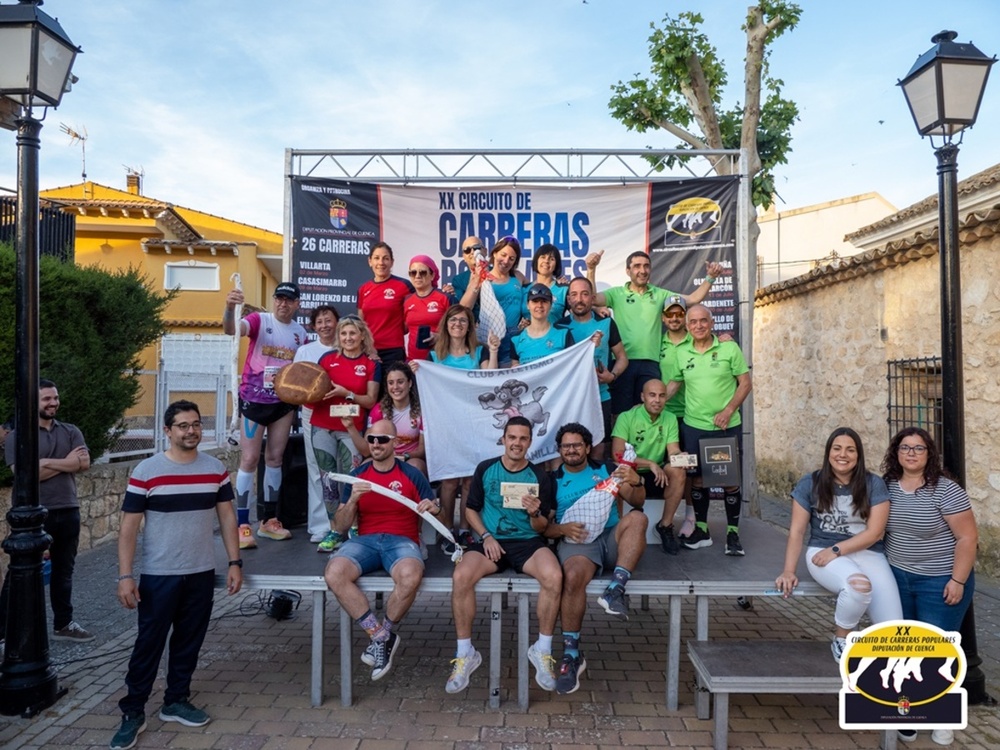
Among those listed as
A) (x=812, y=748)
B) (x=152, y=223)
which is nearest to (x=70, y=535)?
(x=812, y=748)

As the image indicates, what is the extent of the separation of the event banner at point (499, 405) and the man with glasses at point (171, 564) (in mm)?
1826

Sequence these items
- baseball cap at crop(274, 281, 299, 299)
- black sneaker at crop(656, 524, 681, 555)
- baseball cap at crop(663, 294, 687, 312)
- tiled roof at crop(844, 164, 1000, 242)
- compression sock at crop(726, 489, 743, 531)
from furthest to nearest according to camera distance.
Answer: tiled roof at crop(844, 164, 1000, 242) < baseball cap at crop(663, 294, 687, 312) < baseball cap at crop(274, 281, 299, 299) < compression sock at crop(726, 489, 743, 531) < black sneaker at crop(656, 524, 681, 555)

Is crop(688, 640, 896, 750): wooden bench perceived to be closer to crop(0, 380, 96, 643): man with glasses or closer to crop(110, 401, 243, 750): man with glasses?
crop(110, 401, 243, 750): man with glasses

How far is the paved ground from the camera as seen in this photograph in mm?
3936

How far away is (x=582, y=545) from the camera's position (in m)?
4.61

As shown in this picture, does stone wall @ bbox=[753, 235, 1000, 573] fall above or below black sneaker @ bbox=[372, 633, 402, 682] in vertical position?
above

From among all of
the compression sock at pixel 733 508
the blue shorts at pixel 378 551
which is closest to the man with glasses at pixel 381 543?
the blue shorts at pixel 378 551

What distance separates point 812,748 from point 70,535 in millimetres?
5139

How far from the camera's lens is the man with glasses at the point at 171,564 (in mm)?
3893

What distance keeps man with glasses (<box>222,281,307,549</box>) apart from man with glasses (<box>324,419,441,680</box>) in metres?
0.98

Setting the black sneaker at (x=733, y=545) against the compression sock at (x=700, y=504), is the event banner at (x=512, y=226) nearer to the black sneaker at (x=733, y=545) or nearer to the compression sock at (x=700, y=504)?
the compression sock at (x=700, y=504)

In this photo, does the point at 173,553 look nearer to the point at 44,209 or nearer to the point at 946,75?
the point at 946,75

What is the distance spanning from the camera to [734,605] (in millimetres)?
6652

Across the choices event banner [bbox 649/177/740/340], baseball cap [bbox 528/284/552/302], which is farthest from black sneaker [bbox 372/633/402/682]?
event banner [bbox 649/177/740/340]
